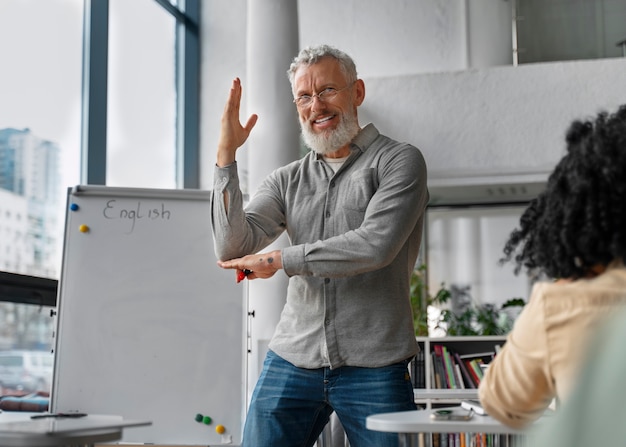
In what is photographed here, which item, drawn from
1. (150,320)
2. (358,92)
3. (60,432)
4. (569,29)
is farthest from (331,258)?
(569,29)

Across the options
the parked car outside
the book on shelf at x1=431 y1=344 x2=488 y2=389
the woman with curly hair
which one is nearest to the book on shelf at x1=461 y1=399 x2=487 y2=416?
the woman with curly hair

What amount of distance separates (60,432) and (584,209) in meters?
1.20

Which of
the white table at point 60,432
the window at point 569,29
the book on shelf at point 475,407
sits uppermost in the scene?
the window at point 569,29

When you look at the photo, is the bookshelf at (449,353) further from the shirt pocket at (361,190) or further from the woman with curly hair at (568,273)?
the woman with curly hair at (568,273)

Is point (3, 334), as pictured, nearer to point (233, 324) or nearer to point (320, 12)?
point (233, 324)

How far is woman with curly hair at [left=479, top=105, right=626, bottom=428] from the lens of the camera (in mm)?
1241

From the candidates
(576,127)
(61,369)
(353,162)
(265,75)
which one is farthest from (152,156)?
(576,127)

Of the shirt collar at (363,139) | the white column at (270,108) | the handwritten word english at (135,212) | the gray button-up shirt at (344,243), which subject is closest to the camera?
the gray button-up shirt at (344,243)

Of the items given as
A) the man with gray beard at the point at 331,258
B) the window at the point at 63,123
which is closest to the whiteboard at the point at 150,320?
the window at the point at 63,123

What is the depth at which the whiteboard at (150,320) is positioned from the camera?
3791mm

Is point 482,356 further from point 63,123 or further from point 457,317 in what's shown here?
point 63,123

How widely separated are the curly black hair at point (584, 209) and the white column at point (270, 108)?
13.4 feet

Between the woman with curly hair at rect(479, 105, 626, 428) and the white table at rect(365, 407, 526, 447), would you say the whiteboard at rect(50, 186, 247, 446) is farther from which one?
the woman with curly hair at rect(479, 105, 626, 428)

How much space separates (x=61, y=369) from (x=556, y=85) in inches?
171
